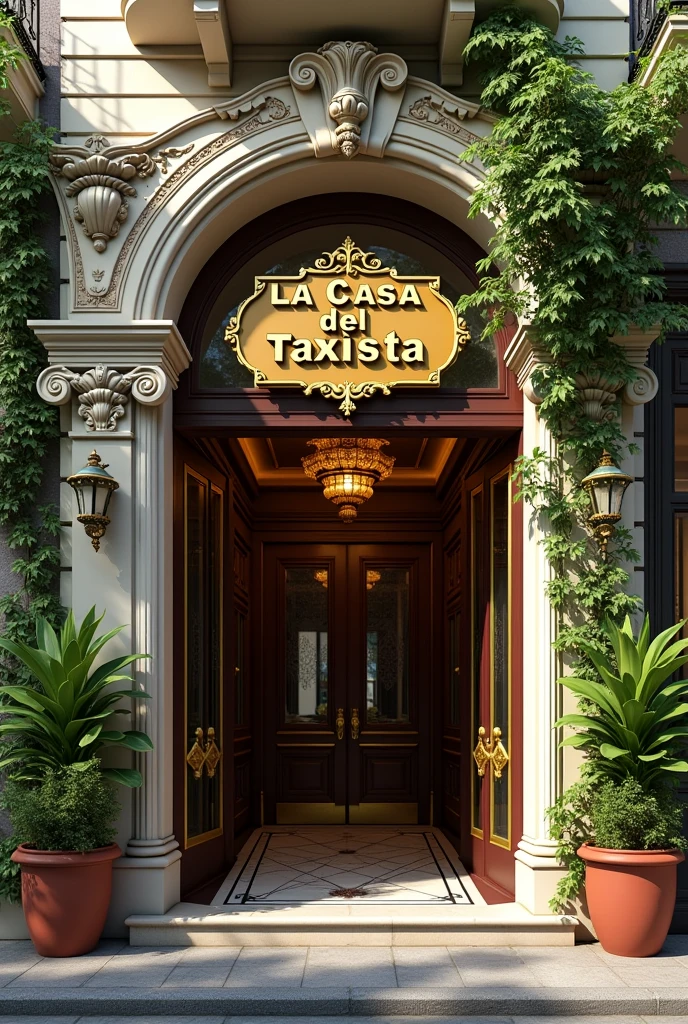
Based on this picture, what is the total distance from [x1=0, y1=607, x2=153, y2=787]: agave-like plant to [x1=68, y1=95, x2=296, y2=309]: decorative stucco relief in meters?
1.97

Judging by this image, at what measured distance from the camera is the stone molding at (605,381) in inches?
251

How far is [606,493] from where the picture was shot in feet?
20.1

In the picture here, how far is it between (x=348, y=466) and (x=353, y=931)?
3881mm

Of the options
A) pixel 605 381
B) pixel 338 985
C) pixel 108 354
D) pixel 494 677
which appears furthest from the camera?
pixel 494 677

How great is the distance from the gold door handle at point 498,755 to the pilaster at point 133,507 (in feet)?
7.07

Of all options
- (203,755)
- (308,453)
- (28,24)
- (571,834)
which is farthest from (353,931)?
Result: (28,24)

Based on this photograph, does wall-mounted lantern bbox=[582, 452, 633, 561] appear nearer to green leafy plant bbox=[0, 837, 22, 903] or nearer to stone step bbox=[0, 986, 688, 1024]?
stone step bbox=[0, 986, 688, 1024]

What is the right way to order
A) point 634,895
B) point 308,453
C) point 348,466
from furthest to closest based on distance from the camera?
point 308,453, point 348,466, point 634,895

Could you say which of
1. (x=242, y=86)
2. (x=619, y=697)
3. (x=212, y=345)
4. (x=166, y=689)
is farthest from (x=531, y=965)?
(x=242, y=86)

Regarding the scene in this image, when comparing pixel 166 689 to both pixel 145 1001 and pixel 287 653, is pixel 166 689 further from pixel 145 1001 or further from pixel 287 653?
pixel 287 653

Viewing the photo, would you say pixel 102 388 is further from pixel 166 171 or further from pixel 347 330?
pixel 347 330

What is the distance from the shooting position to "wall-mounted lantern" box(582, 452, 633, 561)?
20.0 feet

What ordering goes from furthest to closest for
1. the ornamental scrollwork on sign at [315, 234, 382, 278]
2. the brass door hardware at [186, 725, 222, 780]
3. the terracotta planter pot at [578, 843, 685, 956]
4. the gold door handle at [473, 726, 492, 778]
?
the gold door handle at [473, 726, 492, 778]
the brass door hardware at [186, 725, 222, 780]
the ornamental scrollwork on sign at [315, 234, 382, 278]
the terracotta planter pot at [578, 843, 685, 956]

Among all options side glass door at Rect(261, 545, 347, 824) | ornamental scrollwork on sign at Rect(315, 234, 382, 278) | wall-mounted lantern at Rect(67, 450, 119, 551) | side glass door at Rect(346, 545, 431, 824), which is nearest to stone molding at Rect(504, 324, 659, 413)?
ornamental scrollwork on sign at Rect(315, 234, 382, 278)
